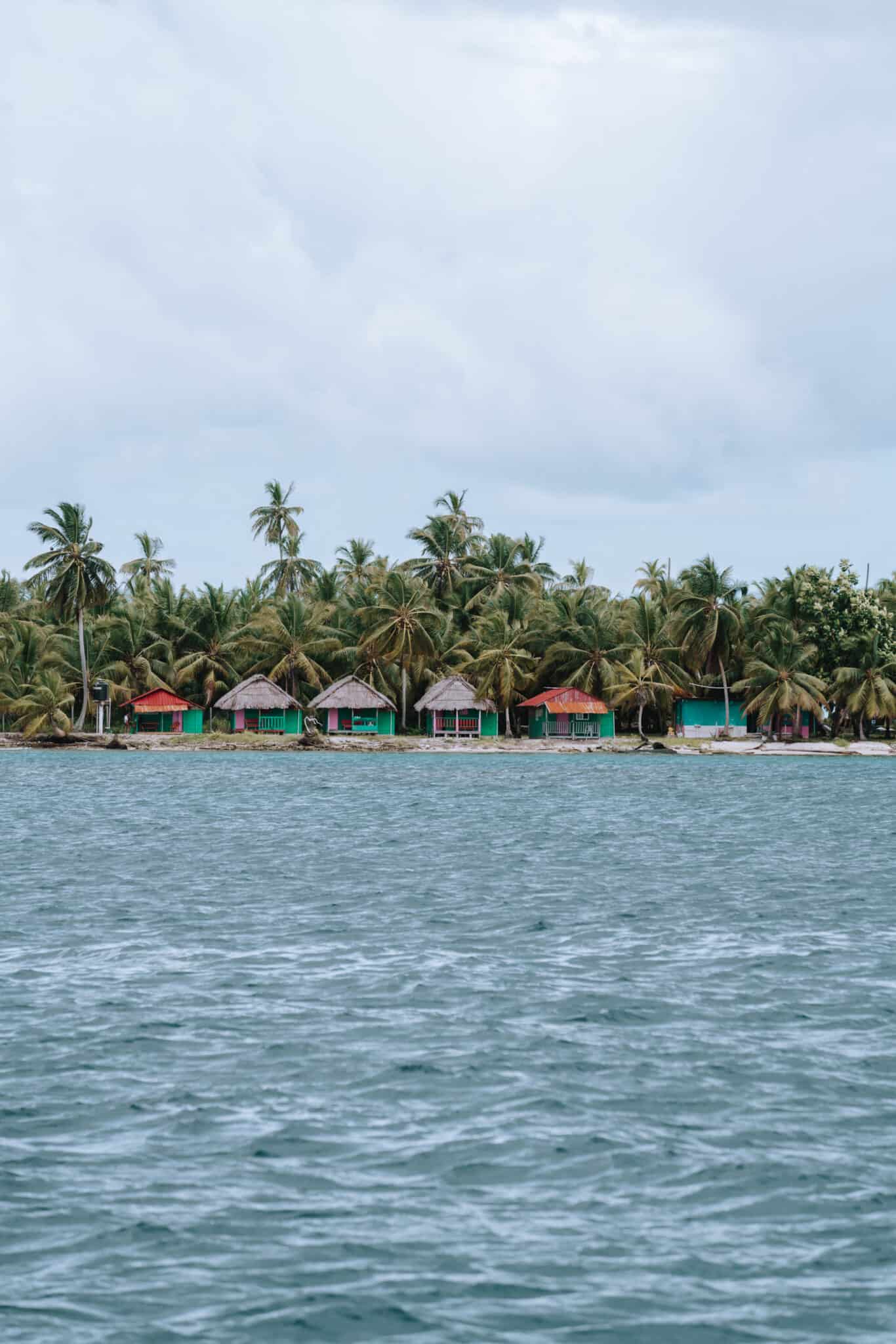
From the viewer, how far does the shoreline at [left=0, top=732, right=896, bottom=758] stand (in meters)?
74.9

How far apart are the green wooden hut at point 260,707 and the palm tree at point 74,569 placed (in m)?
8.63

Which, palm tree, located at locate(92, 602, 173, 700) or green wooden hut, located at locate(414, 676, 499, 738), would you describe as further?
palm tree, located at locate(92, 602, 173, 700)

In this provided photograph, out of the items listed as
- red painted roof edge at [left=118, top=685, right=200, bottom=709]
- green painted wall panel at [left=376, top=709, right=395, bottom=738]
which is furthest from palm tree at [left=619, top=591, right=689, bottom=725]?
red painted roof edge at [left=118, top=685, right=200, bottom=709]

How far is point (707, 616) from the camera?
74.9m

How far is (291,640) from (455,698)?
10.3 meters

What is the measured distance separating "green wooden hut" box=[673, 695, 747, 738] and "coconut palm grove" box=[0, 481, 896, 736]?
702mm

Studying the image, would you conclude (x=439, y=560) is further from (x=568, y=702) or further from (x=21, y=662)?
(x=21, y=662)

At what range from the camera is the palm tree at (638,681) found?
7512 cm

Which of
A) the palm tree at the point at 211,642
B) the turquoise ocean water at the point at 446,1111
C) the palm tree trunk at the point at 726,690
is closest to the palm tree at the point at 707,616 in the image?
the palm tree trunk at the point at 726,690

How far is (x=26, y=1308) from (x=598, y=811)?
33.3 m

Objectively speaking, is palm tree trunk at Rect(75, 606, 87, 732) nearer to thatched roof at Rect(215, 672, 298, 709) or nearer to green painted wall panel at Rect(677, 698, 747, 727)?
thatched roof at Rect(215, 672, 298, 709)

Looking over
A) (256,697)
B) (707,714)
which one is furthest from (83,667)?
(707,714)

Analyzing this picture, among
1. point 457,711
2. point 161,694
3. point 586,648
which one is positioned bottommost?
point 457,711

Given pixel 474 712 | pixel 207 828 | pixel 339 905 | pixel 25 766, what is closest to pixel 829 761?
pixel 474 712
